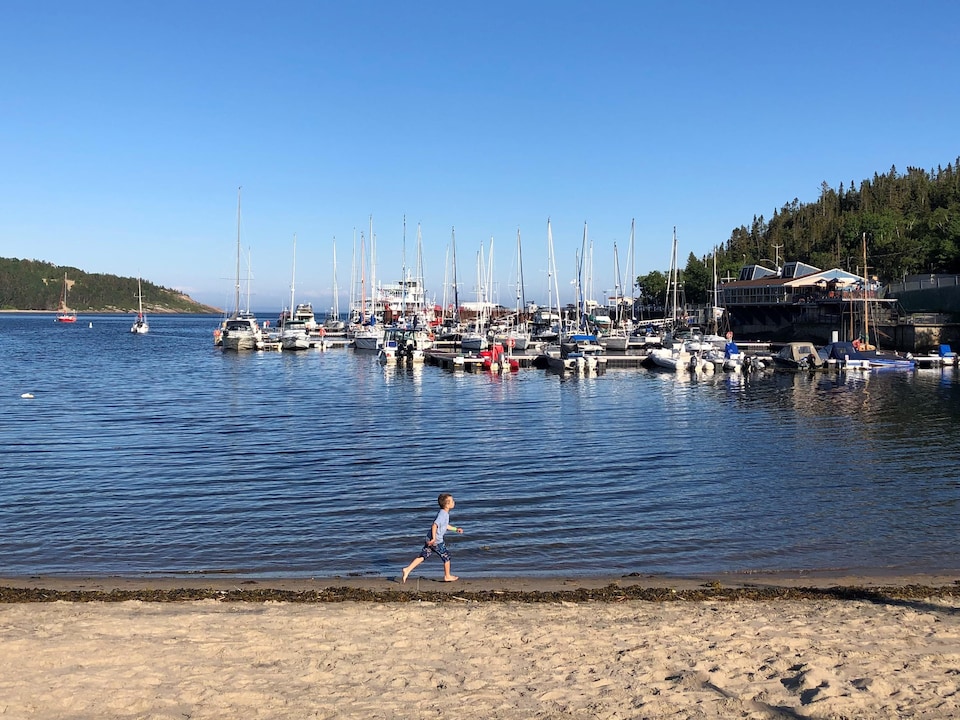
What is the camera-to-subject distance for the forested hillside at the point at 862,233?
119m

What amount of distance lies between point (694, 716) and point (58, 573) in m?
12.2

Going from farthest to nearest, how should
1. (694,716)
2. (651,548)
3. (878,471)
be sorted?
1. (878,471)
2. (651,548)
3. (694,716)

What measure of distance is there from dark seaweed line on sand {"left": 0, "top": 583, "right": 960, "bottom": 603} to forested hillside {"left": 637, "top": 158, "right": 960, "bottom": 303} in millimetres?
102675

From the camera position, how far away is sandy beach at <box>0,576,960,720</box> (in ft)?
31.7

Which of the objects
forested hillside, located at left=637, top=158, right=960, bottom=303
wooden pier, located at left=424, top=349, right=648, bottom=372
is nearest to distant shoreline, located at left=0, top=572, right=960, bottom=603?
wooden pier, located at left=424, top=349, right=648, bottom=372

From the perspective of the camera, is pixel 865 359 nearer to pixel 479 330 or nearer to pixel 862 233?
pixel 479 330

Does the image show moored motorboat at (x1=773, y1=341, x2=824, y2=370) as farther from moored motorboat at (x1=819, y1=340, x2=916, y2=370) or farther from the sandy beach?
the sandy beach

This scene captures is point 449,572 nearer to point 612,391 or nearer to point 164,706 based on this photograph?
point 164,706

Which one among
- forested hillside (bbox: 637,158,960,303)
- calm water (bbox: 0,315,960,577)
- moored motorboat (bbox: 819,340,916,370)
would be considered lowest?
calm water (bbox: 0,315,960,577)

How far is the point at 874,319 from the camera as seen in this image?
90500mm

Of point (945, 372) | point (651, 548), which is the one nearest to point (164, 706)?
point (651, 548)

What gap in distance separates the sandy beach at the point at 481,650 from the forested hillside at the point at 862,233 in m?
105

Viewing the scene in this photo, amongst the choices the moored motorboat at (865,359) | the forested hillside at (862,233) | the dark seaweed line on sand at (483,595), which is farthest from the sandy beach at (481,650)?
the forested hillside at (862,233)

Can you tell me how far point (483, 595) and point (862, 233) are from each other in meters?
134
